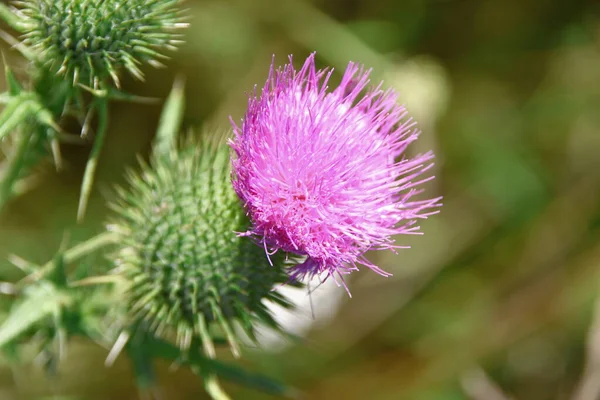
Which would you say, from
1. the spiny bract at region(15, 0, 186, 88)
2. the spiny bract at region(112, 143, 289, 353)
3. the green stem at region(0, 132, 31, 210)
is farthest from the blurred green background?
the spiny bract at region(15, 0, 186, 88)

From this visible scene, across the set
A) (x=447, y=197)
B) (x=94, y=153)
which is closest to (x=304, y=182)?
(x=94, y=153)

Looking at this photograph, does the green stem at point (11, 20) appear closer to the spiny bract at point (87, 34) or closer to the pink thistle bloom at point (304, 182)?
the spiny bract at point (87, 34)

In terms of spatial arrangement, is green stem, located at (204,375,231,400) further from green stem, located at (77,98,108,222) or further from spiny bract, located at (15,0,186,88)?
spiny bract, located at (15,0,186,88)

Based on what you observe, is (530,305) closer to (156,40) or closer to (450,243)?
(450,243)

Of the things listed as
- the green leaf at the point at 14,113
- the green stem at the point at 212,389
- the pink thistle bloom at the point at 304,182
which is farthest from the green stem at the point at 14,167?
the green stem at the point at 212,389

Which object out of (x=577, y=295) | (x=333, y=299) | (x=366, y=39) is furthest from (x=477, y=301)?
(x=366, y=39)

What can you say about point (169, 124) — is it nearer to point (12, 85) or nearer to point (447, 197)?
point (12, 85)
